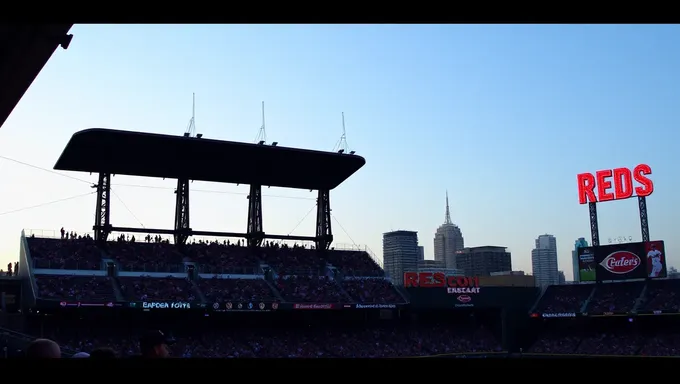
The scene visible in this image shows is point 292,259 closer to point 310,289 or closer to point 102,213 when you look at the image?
point 310,289

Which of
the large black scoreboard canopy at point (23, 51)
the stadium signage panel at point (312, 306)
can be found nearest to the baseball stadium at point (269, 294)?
the stadium signage panel at point (312, 306)

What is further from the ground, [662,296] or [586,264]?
[586,264]

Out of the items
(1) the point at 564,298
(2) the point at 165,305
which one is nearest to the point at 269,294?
(2) the point at 165,305

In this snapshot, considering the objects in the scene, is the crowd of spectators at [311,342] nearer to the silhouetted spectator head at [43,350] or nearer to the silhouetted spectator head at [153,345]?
the silhouetted spectator head at [153,345]

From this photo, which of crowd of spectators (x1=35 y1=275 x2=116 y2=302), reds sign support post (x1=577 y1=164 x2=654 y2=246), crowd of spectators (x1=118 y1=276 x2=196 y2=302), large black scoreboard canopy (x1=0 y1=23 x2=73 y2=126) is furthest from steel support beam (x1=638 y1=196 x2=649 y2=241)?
large black scoreboard canopy (x1=0 y1=23 x2=73 y2=126)
